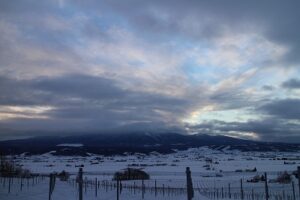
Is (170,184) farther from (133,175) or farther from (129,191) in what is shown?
(129,191)

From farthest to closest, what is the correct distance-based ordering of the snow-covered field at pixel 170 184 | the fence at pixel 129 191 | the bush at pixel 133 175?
the bush at pixel 133 175 → the snow-covered field at pixel 170 184 → the fence at pixel 129 191

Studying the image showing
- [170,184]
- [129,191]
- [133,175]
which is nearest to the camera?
[129,191]

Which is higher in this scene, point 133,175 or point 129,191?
point 129,191

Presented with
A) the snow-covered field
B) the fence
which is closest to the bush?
the snow-covered field

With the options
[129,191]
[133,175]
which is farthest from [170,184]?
[129,191]

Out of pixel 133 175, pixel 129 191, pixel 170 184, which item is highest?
pixel 129 191

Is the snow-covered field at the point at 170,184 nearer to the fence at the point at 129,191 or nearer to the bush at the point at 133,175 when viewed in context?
the fence at the point at 129,191

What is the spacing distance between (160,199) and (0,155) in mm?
38505

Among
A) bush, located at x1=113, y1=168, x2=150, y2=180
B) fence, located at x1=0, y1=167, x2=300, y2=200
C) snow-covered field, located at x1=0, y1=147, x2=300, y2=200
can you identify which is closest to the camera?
fence, located at x1=0, y1=167, x2=300, y2=200

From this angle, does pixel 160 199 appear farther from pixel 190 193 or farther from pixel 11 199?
pixel 190 193

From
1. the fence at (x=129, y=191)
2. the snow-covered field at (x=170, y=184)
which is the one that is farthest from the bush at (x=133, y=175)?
the fence at (x=129, y=191)

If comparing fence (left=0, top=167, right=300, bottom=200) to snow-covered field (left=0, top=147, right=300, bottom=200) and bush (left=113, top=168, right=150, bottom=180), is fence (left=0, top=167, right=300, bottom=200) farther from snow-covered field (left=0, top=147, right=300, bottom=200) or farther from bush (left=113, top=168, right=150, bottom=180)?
bush (left=113, top=168, right=150, bottom=180)

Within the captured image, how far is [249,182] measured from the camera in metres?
51.1

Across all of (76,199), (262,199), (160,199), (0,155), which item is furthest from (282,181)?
(0,155)
